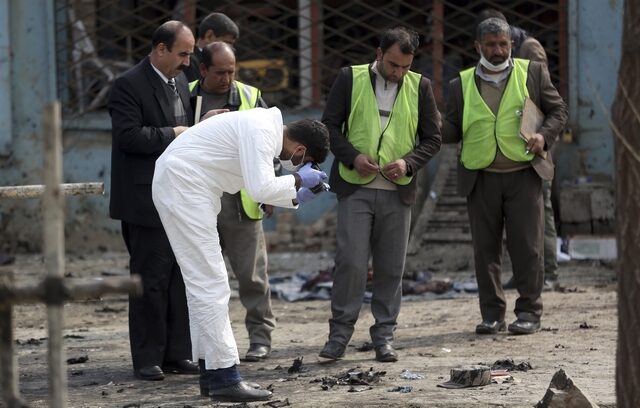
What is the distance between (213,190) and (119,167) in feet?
3.36

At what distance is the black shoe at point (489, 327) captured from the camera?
8.70m

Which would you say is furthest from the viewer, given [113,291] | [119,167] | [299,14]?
[299,14]

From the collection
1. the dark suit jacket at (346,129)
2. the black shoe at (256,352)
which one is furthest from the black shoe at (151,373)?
the dark suit jacket at (346,129)

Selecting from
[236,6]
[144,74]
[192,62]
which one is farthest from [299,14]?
[144,74]

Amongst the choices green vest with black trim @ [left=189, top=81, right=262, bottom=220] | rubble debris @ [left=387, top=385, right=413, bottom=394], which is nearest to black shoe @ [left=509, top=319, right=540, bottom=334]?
rubble debris @ [left=387, top=385, right=413, bottom=394]

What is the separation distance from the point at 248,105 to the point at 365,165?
0.84 m

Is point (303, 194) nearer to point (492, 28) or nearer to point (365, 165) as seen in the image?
point (365, 165)

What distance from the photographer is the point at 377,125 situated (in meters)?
7.89

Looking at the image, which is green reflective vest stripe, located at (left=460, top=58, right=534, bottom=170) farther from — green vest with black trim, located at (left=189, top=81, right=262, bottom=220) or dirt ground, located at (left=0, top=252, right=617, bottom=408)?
green vest with black trim, located at (left=189, top=81, right=262, bottom=220)

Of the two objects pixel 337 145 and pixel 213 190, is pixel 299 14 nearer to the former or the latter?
pixel 337 145

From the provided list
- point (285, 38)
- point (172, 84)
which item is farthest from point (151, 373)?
point (285, 38)

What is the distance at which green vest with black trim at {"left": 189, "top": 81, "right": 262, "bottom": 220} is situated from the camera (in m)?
7.81

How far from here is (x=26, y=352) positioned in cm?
852

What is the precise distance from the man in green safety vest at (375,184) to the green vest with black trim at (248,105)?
1.55ft
